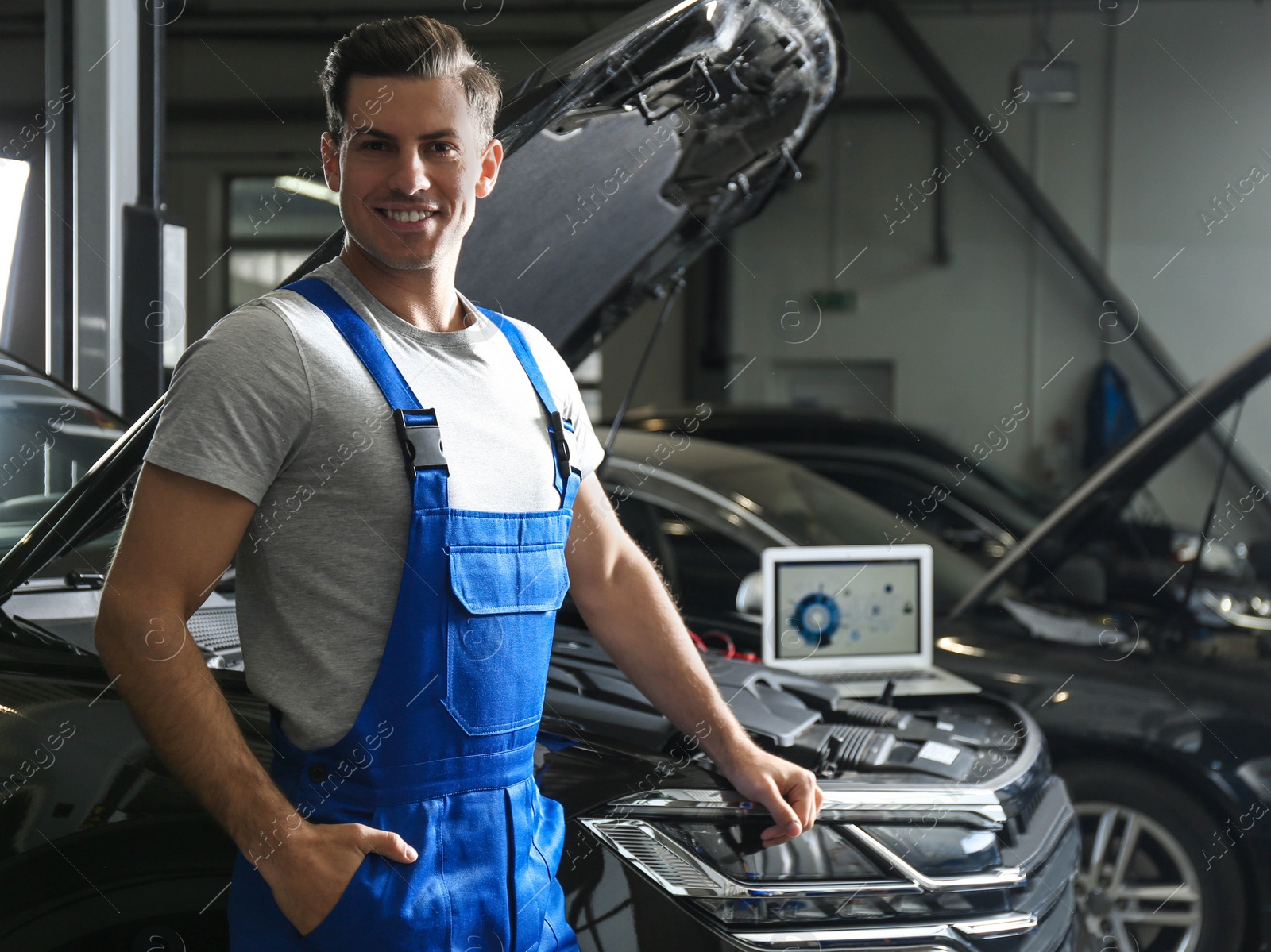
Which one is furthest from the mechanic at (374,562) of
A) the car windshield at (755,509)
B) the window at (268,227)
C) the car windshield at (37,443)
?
the window at (268,227)

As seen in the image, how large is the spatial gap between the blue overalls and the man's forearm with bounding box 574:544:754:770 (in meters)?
0.27

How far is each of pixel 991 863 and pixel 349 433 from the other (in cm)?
112

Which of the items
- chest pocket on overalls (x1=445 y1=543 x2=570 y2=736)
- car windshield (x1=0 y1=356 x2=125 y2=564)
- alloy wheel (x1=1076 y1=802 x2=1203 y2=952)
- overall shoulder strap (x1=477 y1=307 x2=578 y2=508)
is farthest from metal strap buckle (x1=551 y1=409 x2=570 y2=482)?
alloy wheel (x1=1076 y1=802 x2=1203 y2=952)

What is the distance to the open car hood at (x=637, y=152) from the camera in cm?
144

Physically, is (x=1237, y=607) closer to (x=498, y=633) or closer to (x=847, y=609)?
(x=847, y=609)

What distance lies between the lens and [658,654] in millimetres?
1452

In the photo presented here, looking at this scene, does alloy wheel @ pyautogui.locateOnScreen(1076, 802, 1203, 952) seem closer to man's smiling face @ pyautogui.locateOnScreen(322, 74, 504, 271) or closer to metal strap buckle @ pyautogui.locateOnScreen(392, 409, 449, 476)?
metal strap buckle @ pyautogui.locateOnScreen(392, 409, 449, 476)

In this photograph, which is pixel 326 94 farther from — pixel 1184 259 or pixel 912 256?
pixel 1184 259

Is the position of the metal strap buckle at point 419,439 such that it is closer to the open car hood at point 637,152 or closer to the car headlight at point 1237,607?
the open car hood at point 637,152

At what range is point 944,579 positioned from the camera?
320 cm

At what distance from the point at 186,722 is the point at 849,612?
178 cm

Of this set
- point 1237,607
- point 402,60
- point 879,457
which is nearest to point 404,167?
point 402,60

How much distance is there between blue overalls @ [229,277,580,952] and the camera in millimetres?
1094

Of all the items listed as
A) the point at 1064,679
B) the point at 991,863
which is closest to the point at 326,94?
the point at 991,863
